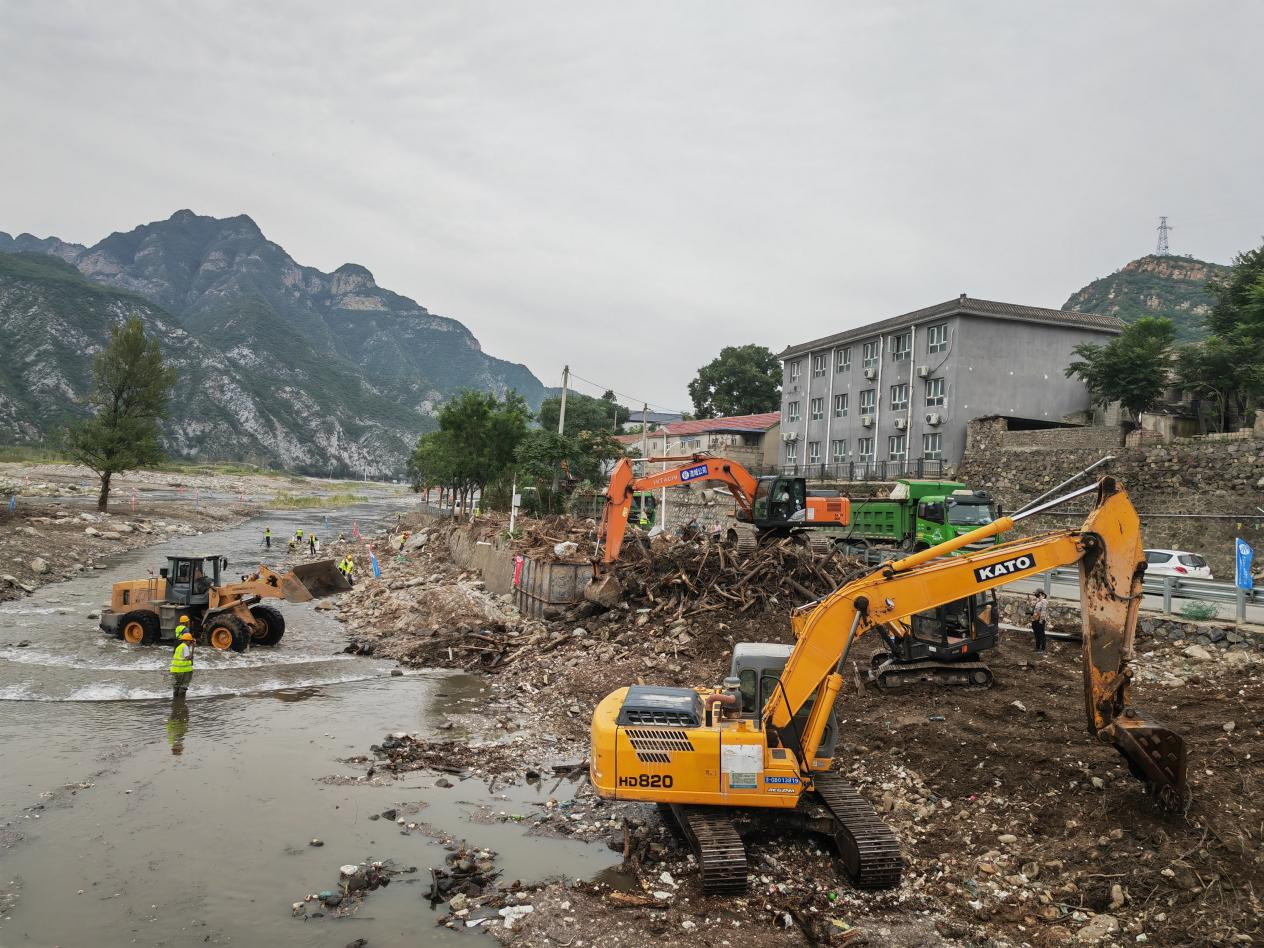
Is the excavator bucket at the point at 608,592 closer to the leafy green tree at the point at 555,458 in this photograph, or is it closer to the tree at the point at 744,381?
the leafy green tree at the point at 555,458

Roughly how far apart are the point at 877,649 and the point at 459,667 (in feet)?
32.9

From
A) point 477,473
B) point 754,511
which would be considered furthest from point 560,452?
point 754,511

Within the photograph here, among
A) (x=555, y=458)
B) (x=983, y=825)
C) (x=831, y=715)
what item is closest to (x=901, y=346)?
(x=555, y=458)

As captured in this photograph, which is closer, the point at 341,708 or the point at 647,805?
the point at 647,805

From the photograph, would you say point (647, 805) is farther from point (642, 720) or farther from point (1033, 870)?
point (1033, 870)

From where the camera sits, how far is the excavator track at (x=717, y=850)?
8.09m

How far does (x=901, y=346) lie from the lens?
43.2 metres

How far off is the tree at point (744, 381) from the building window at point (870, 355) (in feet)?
97.0

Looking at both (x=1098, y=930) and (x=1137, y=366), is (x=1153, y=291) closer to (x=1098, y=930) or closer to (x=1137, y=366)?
(x=1137, y=366)

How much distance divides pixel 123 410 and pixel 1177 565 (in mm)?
57959

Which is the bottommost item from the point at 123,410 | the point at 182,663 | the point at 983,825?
the point at 182,663

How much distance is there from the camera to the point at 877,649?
1756cm

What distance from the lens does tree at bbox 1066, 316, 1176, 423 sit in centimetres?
3484

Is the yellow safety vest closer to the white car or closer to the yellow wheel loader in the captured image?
the yellow wheel loader
